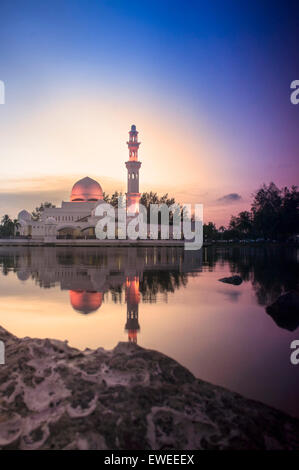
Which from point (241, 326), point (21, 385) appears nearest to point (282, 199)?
point (241, 326)

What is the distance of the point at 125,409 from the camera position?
3.87 m

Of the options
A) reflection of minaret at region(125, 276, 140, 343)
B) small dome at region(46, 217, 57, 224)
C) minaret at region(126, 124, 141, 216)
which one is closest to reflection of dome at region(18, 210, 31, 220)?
small dome at region(46, 217, 57, 224)

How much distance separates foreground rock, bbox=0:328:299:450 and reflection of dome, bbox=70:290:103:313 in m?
4.35

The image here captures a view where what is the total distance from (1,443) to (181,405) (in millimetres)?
1840

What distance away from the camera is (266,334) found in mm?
7527

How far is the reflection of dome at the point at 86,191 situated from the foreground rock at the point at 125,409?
67.4m

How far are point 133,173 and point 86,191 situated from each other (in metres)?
10.6

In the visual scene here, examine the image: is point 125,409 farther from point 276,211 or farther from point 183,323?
point 276,211

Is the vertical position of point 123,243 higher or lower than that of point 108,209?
lower

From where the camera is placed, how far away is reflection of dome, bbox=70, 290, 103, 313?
376 inches

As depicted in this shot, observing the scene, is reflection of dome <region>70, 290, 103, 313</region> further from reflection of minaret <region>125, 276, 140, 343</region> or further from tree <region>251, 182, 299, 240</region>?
tree <region>251, 182, 299, 240</region>

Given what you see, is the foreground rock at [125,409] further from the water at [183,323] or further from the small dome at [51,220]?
the small dome at [51,220]

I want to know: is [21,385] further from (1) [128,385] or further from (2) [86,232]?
(2) [86,232]

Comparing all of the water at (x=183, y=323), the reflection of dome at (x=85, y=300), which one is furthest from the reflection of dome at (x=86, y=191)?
the reflection of dome at (x=85, y=300)
